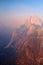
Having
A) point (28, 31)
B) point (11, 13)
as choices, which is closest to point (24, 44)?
point (28, 31)

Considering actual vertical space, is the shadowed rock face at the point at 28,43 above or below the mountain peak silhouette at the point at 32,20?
below

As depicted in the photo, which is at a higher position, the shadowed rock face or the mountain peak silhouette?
the mountain peak silhouette

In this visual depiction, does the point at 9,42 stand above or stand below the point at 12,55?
above

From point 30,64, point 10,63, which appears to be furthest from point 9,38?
point 30,64

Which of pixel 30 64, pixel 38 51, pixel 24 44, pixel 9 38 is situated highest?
pixel 9 38

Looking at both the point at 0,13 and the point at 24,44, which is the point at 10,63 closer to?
the point at 24,44

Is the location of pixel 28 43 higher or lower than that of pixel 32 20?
lower
